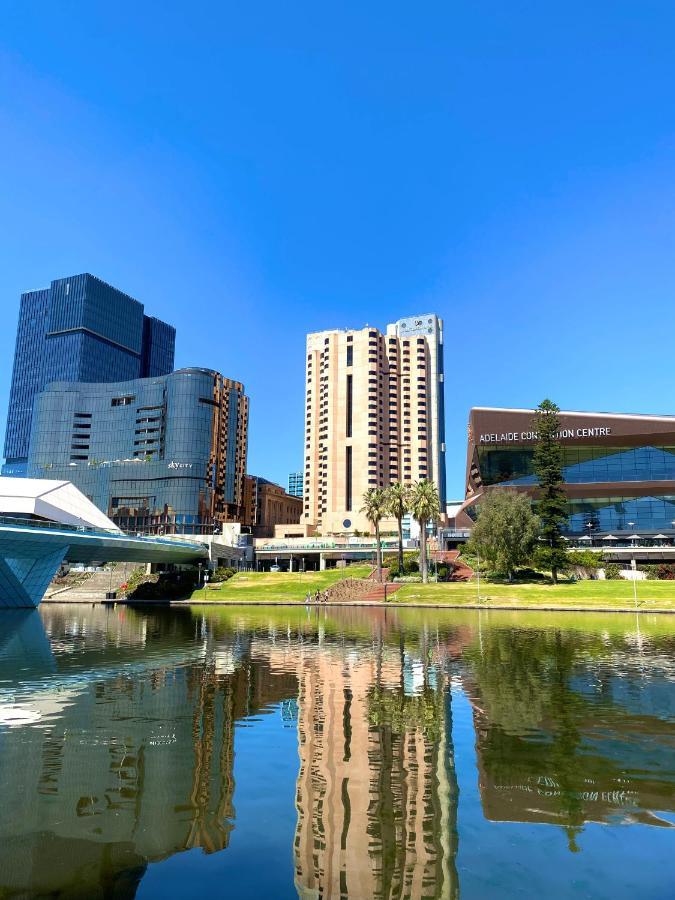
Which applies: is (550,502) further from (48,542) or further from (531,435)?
(48,542)

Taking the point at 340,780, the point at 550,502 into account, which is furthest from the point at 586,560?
the point at 340,780

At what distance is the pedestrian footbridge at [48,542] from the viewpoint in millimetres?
74000

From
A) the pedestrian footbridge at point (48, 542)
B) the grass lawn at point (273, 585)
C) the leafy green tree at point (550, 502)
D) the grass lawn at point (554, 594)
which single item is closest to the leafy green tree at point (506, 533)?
the leafy green tree at point (550, 502)

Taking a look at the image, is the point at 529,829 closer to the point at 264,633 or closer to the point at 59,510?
the point at 264,633

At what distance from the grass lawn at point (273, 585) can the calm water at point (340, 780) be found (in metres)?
68.0

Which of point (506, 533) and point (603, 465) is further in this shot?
point (603, 465)

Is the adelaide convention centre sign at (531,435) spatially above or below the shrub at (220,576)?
above

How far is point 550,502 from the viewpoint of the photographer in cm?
9938

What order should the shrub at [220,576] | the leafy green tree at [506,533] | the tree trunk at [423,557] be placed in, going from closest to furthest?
1. the leafy green tree at [506,533]
2. the tree trunk at [423,557]
3. the shrub at [220,576]

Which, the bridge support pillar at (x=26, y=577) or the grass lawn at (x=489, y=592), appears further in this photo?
the grass lawn at (x=489, y=592)

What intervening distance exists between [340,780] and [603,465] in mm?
142787

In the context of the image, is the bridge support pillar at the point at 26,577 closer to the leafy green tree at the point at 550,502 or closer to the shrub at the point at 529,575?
the shrub at the point at 529,575

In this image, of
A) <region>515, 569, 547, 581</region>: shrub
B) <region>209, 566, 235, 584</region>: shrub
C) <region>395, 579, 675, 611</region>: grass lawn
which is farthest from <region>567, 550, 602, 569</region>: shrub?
<region>209, 566, 235, 584</region>: shrub

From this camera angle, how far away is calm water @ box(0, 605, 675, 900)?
10320mm
